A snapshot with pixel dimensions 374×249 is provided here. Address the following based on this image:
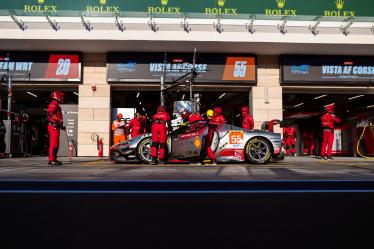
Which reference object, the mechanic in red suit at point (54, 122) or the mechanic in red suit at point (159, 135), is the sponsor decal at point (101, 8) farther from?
the mechanic in red suit at point (159, 135)

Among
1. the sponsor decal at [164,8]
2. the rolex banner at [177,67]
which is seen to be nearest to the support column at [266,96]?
the rolex banner at [177,67]

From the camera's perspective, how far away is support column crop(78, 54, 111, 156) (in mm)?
16328

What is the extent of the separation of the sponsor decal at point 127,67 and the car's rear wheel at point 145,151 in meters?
7.31

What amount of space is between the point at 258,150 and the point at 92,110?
9055mm

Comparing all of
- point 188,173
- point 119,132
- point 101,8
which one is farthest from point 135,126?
point 188,173

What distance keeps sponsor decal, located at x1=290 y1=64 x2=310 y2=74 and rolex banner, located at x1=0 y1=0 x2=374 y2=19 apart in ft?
7.41

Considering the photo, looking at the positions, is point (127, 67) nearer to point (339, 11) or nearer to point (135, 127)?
point (135, 127)

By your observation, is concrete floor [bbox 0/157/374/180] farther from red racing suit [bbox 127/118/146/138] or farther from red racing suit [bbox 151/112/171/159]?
red racing suit [bbox 127/118/146/138]

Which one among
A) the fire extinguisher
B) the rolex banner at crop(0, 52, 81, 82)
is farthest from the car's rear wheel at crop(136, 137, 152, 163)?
the rolex banner at crop(0, 52, 81, 82)

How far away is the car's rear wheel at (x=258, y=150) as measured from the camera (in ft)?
32.0
